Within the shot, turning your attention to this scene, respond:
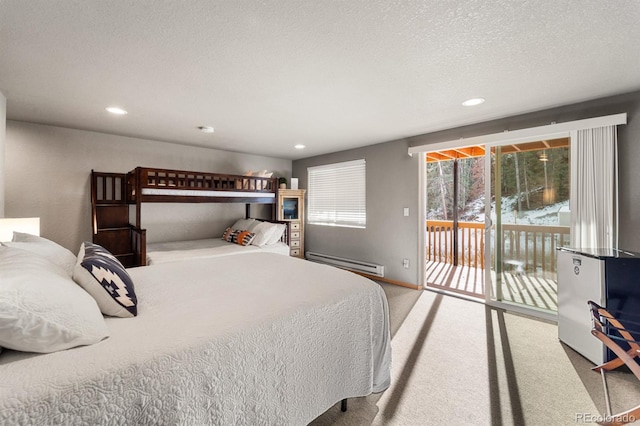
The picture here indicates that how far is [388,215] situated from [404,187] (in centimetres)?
52

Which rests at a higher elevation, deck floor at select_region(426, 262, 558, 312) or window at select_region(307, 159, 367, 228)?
window at select_region(307, 159, 367, 228)

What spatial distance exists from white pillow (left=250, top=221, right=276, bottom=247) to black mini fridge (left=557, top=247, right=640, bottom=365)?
349cm

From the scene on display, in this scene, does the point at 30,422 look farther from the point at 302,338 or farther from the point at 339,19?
the point at 339,19

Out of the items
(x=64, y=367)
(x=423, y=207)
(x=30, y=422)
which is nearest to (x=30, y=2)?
(x=64, y=367)

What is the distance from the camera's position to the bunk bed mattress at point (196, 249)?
3.35 m

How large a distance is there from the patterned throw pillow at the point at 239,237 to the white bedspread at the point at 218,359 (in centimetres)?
222

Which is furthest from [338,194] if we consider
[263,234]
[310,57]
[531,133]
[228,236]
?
[310,57]

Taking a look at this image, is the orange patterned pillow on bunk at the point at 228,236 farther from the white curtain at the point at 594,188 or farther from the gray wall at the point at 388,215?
the white curtain at the point at 594,188

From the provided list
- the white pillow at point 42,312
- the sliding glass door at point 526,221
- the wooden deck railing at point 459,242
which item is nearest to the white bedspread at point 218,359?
the white pillow at point 42,312

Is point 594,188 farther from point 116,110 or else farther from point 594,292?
point 116,110

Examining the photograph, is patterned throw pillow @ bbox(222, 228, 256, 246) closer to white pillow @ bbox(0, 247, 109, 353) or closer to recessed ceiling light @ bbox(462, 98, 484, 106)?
white pillow @ bbox(0, 247, 109, 353)

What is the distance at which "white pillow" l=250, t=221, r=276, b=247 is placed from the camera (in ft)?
13.5

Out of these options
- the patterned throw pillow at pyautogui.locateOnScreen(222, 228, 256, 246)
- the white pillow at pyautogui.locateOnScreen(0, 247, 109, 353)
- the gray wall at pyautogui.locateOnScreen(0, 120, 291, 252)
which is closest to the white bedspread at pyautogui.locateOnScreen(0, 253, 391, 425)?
the white pillow at pyautogui.locateOnScreen(0, 247, 109, 353)

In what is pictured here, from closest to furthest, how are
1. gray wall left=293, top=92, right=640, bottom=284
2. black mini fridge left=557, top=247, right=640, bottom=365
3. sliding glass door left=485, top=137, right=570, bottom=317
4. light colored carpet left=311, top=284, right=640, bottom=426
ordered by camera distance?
light colored carpet left=311, top=284, right=640, bottom=426
black mini fridge left=557, top=247, right=640, bottom=365
gray wall left=293, top=92, right=640, bottom=284
sliding glass door left=485, top=137, right=570, bottom=317
